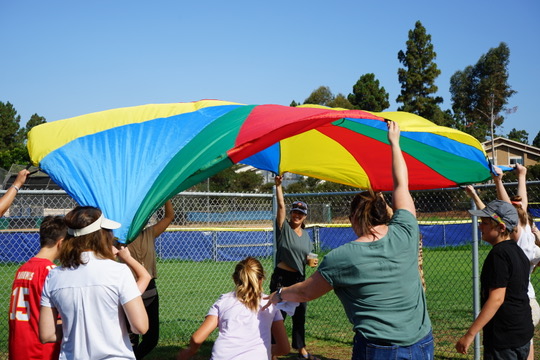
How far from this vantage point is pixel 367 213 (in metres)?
3.10

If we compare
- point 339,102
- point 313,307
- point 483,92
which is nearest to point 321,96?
point 339,102

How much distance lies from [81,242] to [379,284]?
1637 mm

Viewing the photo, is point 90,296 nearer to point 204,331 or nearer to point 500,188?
point 204,331

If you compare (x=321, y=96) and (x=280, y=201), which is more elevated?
(x=321, y=96)

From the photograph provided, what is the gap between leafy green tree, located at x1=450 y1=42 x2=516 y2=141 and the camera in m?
59.7

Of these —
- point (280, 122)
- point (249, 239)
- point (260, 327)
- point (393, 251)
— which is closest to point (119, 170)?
point (280, 122)

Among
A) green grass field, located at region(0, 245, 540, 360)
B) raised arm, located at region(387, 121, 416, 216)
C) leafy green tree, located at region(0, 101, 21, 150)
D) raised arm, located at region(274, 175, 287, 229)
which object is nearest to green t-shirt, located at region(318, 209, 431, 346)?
raised arm, located at region(387, 121, 416, 216)

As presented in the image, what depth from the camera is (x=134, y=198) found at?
3664 millimetres

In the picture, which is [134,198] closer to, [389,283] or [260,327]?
[260,327]

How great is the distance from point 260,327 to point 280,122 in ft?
4.72

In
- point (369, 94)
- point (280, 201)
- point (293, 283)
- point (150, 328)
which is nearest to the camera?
point (150, 328)

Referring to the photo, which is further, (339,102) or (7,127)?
(7,127)

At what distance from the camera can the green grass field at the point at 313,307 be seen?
277 inches

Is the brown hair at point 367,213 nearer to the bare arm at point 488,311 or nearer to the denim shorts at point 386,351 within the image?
the denim shorts at point 386,351
